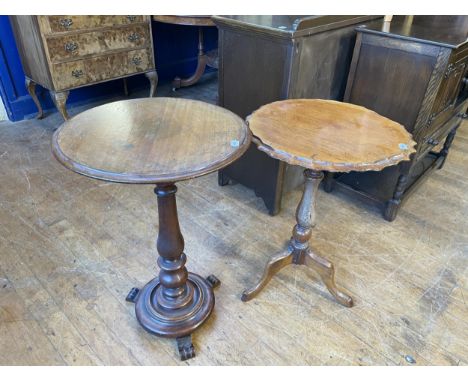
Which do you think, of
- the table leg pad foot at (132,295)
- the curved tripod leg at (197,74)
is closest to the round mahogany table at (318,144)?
the table leg pad foot at (132,295)

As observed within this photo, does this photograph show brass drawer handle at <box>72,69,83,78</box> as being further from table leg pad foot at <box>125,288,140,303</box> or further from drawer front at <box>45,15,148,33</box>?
table leg pad foot at <box>125,288,140,303</box>

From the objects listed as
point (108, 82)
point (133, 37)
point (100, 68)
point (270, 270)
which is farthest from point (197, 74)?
point (270, 270)

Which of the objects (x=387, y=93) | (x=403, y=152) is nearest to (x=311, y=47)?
(x=387, y=93)

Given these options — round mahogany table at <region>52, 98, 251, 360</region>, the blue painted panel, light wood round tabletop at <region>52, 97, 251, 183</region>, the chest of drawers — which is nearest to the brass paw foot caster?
round mahogany table at <region>52, 98, 251, 360</region>

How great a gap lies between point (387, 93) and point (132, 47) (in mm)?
1873

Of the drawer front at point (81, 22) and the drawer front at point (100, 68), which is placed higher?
the drawer front at point (81, 22)

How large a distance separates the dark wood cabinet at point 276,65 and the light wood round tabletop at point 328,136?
249 mm

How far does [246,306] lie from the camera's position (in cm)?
156

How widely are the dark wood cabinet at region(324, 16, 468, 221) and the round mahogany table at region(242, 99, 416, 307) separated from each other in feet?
1.51

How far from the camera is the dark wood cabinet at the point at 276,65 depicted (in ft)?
5.40

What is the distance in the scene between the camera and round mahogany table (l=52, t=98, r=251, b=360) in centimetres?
99

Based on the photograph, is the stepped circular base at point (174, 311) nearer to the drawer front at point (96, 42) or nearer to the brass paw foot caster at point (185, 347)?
the brass paw foot caster at point (185, 347)

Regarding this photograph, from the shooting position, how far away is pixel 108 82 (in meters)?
3.39

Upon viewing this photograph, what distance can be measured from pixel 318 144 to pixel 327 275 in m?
0.60
